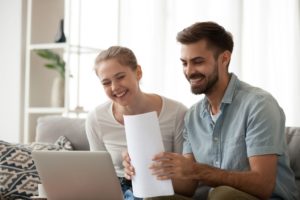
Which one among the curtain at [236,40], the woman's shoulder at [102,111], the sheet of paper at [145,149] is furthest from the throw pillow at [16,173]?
the curtain at [236,40]

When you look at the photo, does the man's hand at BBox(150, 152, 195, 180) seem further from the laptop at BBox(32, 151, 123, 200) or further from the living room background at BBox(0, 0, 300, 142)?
the living room background at BBox(0, 0, 300, 142)

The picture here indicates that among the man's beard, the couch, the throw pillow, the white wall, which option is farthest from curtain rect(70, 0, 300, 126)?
the man's beard

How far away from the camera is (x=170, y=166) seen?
184cm

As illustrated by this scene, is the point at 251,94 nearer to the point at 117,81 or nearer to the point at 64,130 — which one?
the point at 117,81

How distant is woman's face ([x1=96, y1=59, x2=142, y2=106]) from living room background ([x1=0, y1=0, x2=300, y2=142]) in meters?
1.29

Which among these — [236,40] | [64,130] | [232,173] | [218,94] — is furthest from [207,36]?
[236,40]

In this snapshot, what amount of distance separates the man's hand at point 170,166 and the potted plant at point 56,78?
210 cm

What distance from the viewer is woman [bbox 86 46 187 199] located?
2.30m

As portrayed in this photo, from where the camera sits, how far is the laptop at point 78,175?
1.97 m

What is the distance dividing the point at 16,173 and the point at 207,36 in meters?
1.24

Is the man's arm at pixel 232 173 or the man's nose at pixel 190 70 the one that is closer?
the man's arm at pixel 232 173

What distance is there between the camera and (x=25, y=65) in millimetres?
4031

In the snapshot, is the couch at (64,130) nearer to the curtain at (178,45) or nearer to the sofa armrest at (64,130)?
the sofa armrest at (64,130)

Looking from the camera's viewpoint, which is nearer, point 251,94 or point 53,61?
point 251,94
